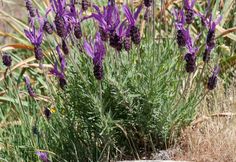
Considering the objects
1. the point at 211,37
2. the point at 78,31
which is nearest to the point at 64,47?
the point at 78,31

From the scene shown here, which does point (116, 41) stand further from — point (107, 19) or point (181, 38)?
point (181, 38)

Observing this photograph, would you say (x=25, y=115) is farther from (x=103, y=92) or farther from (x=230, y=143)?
(x=230, y=143)

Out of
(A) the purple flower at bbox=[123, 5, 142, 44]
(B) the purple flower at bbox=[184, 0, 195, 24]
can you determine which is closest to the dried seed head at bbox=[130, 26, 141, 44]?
(A) the purple flower at bbox=[123, 5, 142, 44]

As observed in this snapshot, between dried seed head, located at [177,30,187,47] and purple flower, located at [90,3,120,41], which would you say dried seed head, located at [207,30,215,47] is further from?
purple flower, located at [90,3,120,41]

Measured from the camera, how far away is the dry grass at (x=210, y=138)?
2.70 metres

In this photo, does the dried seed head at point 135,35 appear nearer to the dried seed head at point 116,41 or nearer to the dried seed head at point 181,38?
Answer: the dried seed head at point 116,41

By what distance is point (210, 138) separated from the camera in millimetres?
2785

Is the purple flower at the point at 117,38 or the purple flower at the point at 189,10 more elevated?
the purple flower at the point at 189,10

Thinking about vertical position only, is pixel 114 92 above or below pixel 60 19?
below

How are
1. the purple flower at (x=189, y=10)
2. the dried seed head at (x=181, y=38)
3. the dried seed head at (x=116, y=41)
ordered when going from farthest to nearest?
the purple flower at (x=189, y=10) < the dried seed head at (x=181, y=38) < the dried seed head at (x=116, y=41)

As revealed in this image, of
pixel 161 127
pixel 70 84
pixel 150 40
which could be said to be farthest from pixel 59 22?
pixel 161 127

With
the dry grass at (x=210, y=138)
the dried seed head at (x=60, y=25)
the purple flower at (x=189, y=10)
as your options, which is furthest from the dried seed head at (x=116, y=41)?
the dry grass at (x=210, y=138)

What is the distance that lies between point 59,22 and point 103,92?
1.48 feet

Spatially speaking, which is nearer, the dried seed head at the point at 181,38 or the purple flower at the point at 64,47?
the dried seed head at the point at 181,38
